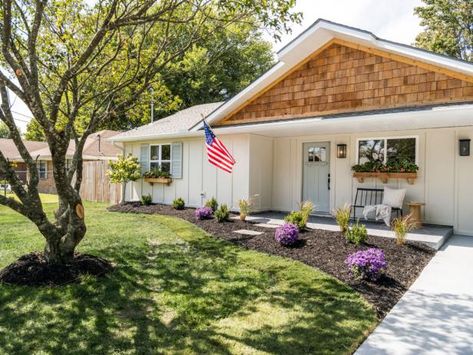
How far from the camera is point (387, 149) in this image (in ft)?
29.9

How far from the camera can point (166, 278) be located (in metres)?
4.84

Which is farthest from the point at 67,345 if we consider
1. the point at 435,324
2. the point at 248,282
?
the point at 435,324

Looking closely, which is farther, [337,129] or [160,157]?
[160,157]

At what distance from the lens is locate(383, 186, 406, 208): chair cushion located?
8352 mm

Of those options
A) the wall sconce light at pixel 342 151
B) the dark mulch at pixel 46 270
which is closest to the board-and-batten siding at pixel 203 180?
the wall sconce light at pixel 342 151

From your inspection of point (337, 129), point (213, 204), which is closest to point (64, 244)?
point (213, 204)

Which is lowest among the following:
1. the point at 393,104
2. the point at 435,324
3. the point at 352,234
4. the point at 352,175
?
the point at 435,324

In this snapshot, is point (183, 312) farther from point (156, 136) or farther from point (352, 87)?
point (156, 136)

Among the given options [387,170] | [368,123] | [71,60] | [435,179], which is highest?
[71,60]

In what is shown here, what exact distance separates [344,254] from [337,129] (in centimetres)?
446

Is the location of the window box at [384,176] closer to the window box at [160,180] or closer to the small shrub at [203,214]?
the small shrub at [203,214]

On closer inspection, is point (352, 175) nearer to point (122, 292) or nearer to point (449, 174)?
point (449, 174)

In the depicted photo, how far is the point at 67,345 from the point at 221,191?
8117 millimetres

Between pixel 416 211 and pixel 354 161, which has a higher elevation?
pixel 354 161
